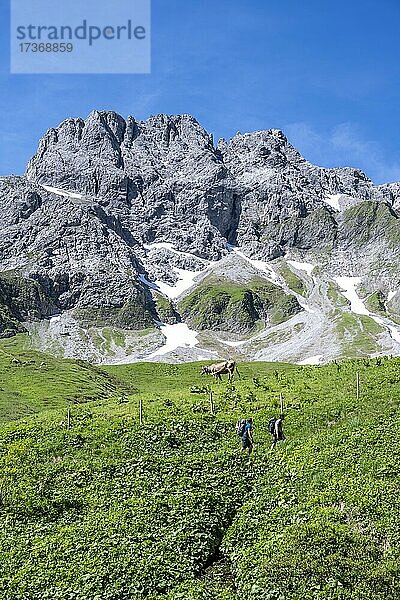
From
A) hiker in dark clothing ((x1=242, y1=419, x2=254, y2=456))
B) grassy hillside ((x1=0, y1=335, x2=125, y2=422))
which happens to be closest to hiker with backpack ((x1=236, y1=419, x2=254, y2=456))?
hiker in dark clothing ((x1=242, y1=419, x2=254, y2=456))

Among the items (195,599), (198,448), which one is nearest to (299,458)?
(198,448)

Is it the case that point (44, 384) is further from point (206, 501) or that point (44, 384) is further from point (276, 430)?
point (206, 501)

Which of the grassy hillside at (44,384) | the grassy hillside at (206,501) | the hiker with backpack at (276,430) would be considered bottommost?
the grassy hillside at (44,384)

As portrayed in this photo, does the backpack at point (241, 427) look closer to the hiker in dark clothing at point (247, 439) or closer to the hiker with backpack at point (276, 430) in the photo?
the hiker in dark clothing at point (247, 439)

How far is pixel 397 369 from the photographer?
148 feet

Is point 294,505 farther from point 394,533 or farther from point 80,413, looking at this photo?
point 80,413

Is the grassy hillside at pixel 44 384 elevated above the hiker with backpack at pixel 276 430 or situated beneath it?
situated beneath

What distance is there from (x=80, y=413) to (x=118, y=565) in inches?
750

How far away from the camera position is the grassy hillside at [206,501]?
24.3 metres

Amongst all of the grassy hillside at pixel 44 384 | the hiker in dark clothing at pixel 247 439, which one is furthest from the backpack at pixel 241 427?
the grassy hillside at pixel 44 384

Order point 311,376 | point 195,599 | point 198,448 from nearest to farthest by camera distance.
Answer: point 195,599 → point 198,448 → point 311,376

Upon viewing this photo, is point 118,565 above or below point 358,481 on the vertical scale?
below

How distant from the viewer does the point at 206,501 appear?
99.8 ft

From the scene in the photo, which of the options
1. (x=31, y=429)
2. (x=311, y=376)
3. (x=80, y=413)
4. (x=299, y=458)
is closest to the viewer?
(x=299, y=458)
